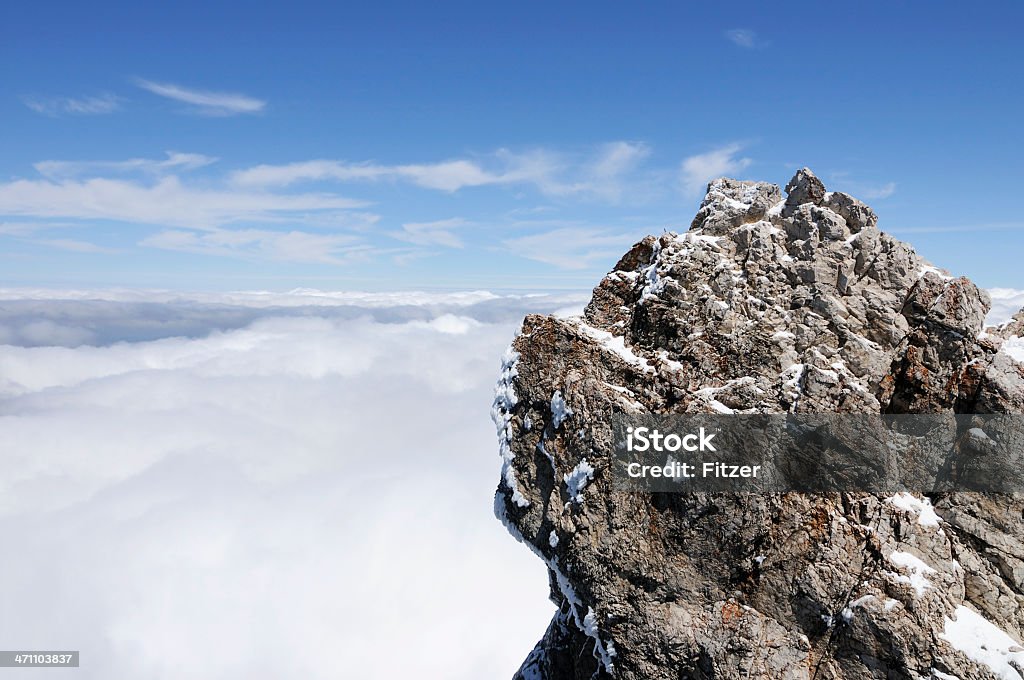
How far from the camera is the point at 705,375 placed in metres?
22.2

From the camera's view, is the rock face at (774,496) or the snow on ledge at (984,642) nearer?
the snow on ledge at (984,642)

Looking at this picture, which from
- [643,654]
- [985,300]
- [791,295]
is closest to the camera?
[643,654]

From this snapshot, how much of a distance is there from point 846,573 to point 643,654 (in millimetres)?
8416

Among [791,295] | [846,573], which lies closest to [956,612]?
[846,573]

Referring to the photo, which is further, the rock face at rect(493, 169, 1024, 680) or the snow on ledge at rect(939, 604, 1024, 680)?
the rock face at rect(493, 169, 1024, 680)

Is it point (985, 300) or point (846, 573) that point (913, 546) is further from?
point (985, 300)

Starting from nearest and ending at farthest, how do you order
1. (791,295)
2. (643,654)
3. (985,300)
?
(643,654)
(985,300)
(791,295)

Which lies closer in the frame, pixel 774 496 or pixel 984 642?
pixel 984 642

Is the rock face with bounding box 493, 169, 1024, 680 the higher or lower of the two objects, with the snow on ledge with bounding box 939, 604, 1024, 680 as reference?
higher

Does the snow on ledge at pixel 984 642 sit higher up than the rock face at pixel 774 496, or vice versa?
the rock face at pixel 774 496

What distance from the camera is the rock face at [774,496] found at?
62.7 ft

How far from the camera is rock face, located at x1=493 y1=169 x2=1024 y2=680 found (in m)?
19.1

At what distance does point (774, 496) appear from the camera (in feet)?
65.6

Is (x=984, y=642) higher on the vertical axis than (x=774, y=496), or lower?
lower
